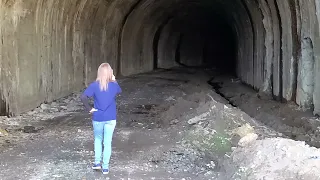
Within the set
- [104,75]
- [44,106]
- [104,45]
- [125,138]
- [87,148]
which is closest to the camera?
[104,75]

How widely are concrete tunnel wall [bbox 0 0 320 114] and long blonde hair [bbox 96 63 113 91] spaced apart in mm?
4780

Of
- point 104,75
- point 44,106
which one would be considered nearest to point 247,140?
point 104,75

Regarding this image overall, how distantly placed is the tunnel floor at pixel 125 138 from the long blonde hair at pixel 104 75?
1084 mm

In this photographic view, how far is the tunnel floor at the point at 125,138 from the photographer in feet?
20.7

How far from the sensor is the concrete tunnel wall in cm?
1038

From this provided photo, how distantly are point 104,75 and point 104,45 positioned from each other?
12.8 m

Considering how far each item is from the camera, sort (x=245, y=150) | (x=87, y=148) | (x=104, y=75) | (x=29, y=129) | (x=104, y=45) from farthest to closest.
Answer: (x=104, y=45)
(x=29, y=129)
(x=87, y=148)
(x=245, y=150)
(x=104, y=75)

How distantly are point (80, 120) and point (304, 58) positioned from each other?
5.05 m

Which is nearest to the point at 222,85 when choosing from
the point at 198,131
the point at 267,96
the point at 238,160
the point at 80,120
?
the point at 267,96

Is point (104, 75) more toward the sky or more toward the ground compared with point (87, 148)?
more toward the sky

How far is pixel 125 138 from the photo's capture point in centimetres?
854

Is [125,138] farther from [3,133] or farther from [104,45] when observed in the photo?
[104,45]

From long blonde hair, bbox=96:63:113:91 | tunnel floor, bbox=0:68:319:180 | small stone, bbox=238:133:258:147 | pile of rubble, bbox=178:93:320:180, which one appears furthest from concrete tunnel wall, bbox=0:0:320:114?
long blonde hair, bbox=96:63:113:91

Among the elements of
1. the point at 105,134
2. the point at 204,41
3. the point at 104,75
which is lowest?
the point at 105,134
